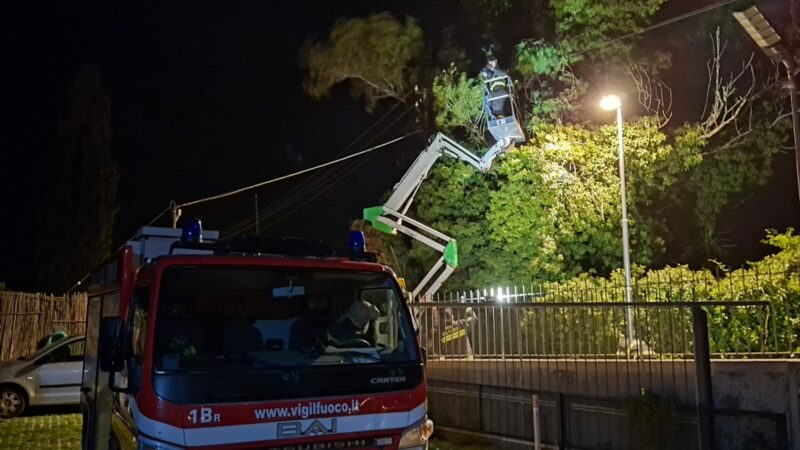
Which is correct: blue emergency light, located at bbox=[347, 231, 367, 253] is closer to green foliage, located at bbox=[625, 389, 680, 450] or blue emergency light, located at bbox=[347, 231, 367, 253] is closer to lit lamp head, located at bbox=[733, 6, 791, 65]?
green foliage, located at bbox=[625, 389, 680, 450]

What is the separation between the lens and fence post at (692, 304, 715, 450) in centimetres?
731

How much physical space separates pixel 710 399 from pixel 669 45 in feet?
45.3

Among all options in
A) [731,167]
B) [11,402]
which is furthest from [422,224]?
[11,402]

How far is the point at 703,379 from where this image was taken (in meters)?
7.47

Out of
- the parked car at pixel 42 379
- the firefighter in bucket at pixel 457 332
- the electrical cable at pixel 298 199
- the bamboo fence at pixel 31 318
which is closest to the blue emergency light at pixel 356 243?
the firefighter in bucket at pixel 457 332

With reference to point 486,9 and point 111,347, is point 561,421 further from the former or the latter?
point 486,9

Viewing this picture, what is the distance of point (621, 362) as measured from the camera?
8.43 m

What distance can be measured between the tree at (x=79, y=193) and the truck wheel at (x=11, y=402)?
12805 millimetres

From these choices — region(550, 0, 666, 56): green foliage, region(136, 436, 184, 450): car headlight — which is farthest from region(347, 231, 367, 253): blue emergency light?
region(550, 0, 666, 56): green foliage

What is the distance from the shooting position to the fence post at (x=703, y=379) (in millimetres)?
7309

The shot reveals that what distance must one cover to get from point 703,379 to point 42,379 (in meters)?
12.3

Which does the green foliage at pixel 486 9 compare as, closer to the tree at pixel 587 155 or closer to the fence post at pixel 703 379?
the tree at pixel 587 155

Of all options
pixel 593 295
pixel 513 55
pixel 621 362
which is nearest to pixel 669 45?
pixel 513 55

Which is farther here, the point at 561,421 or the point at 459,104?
the point at 459,104
